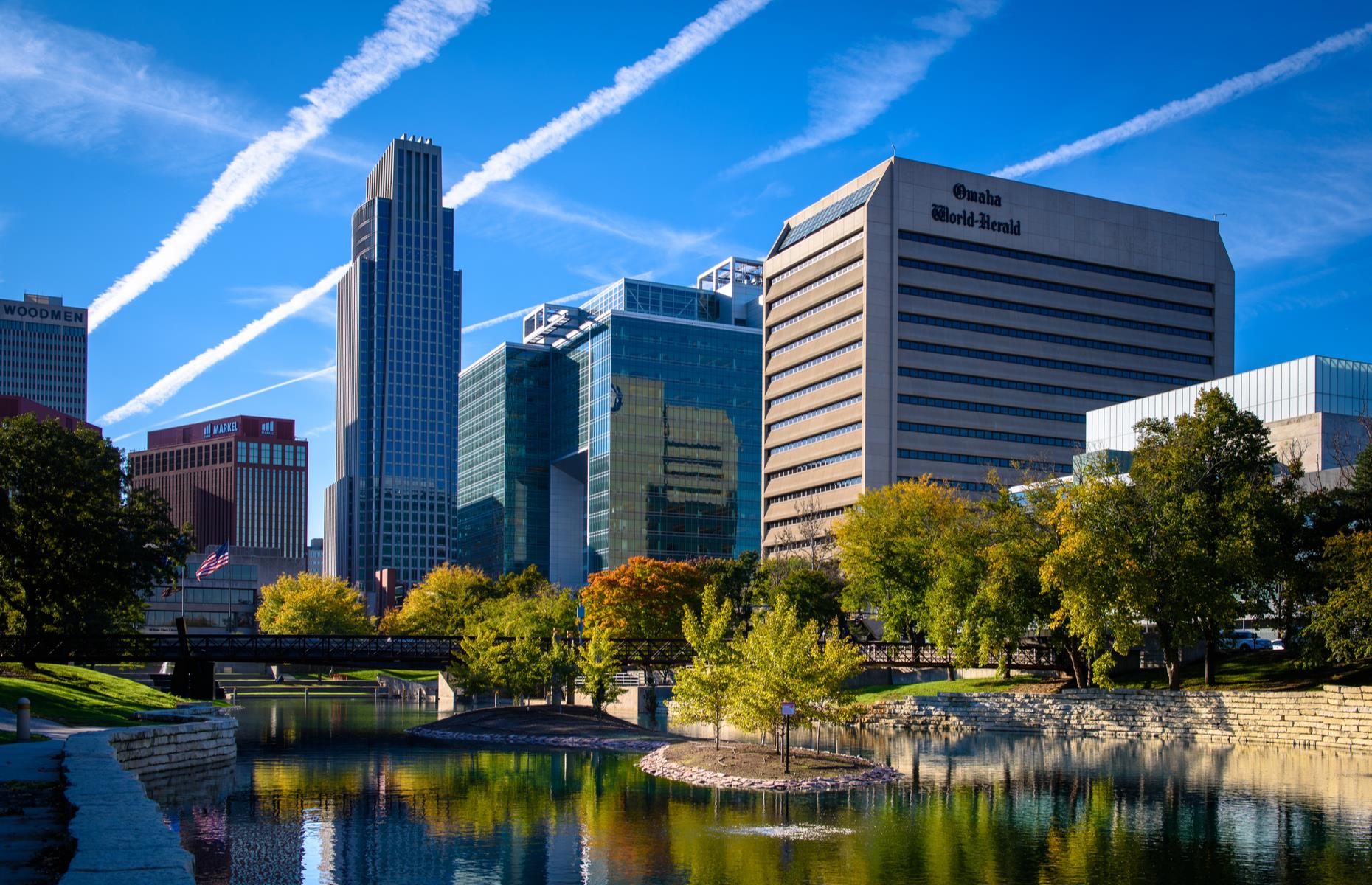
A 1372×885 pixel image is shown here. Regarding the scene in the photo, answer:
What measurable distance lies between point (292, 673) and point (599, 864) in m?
136

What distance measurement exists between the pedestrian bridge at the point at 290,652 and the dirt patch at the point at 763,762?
967 inches

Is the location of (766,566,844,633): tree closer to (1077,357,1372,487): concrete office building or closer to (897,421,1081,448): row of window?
(1077,357,1372,487): concrete office building

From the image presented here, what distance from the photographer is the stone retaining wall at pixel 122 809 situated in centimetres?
1781

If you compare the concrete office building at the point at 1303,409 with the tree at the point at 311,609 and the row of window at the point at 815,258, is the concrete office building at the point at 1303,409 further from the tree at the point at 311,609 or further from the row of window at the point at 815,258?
the tree at the point at 311,609

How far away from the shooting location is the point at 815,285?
166m

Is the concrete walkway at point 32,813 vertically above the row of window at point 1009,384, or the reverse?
the row of window at point 1009,384

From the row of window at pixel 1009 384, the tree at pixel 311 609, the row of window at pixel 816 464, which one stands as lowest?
the tree at pixel 311 609

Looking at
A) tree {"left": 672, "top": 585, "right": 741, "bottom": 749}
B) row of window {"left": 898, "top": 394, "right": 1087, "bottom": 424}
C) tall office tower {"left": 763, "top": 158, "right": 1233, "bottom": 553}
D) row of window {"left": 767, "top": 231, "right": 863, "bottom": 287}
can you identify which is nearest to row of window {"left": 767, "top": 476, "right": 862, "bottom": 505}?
tall office tower {"left": 763, "top": 158, "right": 1233, "bottom": 553}

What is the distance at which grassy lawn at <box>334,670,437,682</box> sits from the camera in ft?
459

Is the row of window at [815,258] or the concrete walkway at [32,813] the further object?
the row of window at [815,258]

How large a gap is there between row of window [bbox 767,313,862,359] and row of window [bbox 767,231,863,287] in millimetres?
9508

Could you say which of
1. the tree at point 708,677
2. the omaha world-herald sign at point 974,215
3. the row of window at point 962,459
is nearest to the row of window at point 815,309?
the omaha world-herald sign at point 974,215

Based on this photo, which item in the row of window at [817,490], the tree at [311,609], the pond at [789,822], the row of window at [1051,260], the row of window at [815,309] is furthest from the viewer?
the row of window at [1051,260]

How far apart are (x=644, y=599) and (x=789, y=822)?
79034mm
